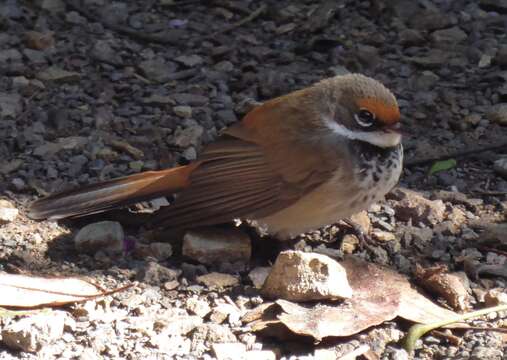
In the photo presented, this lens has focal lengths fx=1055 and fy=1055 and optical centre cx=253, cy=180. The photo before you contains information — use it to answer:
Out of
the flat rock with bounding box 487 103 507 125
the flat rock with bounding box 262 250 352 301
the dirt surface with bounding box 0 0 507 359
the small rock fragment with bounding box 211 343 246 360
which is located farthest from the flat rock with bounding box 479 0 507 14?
the small rock fragment with bounding box 211 343 246 360

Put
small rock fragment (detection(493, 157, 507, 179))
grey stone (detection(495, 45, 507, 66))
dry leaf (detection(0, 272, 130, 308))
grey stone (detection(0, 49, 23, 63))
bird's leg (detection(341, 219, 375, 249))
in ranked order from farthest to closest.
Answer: grey stone (detection(495, 45, 507, 66)) < grey stone (detection(0, 49, 23, 63)) < small rock fragment (detection(493, 157, 507, 179)) < bird's leg (detection(341, 219, 375, 249)) < dry leaf (detection(0, 272, 130, 308))

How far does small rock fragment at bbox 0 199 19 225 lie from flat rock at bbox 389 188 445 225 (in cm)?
213

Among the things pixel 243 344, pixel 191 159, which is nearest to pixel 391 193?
pixel 191 159

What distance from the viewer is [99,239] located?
541 cm

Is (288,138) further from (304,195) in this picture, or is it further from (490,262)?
(490,262)

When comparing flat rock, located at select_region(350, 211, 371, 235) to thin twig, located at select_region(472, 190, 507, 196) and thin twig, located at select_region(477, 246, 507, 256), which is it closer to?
thin twig, located at select_region(477, 246, 507, 256)

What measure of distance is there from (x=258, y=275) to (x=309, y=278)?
1.43ft

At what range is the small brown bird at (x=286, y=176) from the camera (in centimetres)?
553

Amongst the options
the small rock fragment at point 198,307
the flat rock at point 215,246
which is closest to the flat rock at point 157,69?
the flat rock at point 215,246

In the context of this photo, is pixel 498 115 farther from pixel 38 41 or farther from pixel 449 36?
pixel 38 41

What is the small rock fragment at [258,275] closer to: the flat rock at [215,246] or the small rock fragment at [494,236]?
the flat rock at [215,246]

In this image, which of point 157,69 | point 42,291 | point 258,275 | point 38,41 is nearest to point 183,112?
point 157,69

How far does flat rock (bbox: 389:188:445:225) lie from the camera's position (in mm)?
5926

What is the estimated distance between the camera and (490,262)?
555 centimetres
